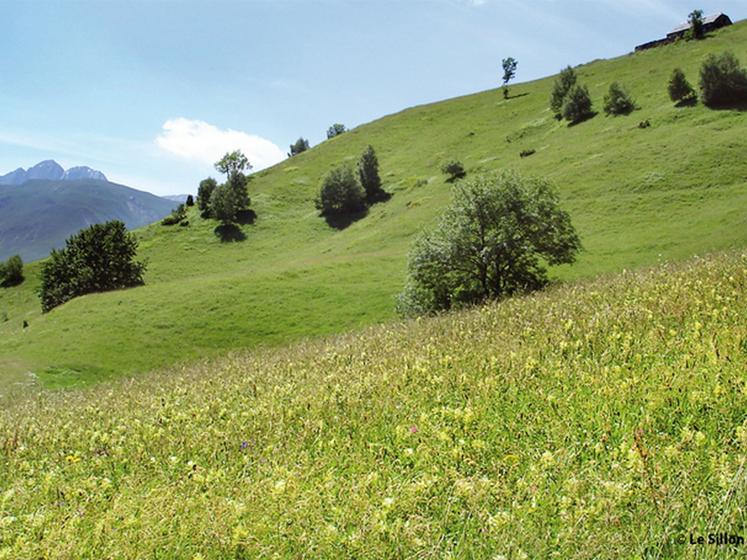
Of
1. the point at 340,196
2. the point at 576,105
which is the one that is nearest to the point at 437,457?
the point at 340,196

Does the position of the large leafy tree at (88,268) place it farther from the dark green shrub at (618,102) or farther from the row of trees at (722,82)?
the row of trees at (722,82)

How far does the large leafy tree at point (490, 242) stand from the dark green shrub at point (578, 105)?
76595 millimetres

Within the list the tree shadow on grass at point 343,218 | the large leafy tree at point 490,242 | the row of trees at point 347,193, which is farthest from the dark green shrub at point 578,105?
the large leafy tree at point 490,242

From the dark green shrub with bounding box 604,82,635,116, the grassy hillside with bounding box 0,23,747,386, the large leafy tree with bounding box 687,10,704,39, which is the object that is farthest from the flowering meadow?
the large leafy tree with bounding box 687,10,704,39

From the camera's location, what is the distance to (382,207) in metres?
104

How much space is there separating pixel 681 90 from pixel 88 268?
97600 mm

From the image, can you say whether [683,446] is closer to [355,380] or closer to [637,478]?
[637,478]

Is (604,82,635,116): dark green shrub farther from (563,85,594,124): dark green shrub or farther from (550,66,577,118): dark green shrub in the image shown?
(550,66,577,118): dark green shrub

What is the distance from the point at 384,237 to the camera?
7775 cm

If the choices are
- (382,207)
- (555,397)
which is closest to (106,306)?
(555,397)

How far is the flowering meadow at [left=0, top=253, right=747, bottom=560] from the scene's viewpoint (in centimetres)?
370

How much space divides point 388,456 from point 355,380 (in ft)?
9.23

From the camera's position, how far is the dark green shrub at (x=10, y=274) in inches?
3829

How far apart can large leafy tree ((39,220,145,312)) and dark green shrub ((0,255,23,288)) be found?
33303 mm
